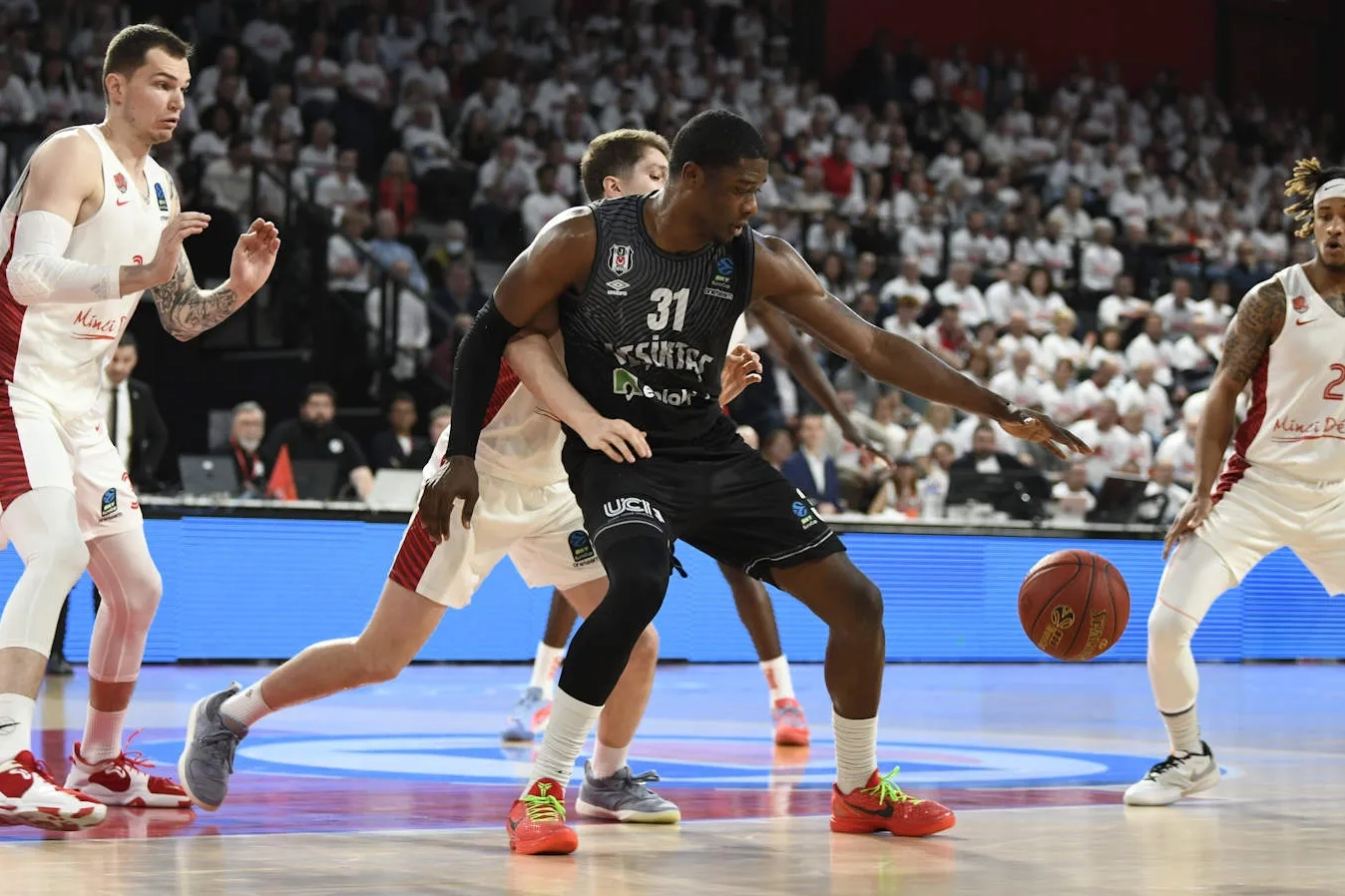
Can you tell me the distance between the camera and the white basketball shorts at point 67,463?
5.04 metres

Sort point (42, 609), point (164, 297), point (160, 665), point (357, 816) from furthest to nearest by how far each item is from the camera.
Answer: point (160, 665) → point (164, 297) → point (357, 816) → point (42, 609)

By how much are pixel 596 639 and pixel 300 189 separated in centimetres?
1236

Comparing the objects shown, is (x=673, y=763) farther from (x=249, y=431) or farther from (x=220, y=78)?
(x=220, y=78)

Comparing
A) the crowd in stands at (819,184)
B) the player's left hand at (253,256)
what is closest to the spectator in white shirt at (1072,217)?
the crowd in stands at (819,184)

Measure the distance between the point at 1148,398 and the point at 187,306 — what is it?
14424 millimetres

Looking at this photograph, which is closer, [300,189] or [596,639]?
[596,639]

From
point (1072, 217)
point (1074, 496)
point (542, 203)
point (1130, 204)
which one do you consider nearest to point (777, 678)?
point (1074, 496)

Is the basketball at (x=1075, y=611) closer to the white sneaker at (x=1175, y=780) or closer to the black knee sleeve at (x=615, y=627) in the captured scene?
the white sneaker at (x=1175, y=780)

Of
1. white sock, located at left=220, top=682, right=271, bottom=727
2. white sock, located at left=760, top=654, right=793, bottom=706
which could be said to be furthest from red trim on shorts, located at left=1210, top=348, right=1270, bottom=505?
white sock, located at left=220, top=682, right=271, bottom=727

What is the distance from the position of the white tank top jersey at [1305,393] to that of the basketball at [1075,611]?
30.2 inches

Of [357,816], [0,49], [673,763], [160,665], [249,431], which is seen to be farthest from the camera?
[0,49]

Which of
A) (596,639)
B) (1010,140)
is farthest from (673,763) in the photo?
(1010,140)

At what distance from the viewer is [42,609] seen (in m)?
4.94

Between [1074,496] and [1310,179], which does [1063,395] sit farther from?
[1310,179]
